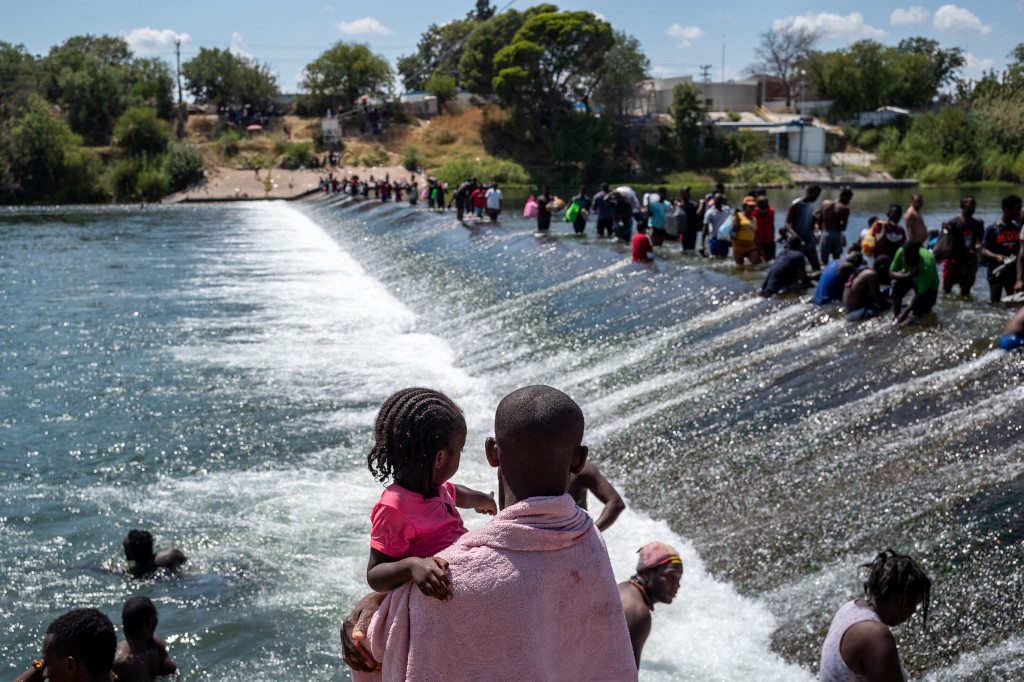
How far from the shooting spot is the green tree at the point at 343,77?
281 ft

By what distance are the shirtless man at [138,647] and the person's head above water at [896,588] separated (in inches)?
162

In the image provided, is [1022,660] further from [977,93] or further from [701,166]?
[977,93]

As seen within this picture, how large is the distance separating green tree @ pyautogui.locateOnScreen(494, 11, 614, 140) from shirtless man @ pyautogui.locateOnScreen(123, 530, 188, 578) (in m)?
64.6

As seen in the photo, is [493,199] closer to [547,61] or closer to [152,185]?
[152,185]

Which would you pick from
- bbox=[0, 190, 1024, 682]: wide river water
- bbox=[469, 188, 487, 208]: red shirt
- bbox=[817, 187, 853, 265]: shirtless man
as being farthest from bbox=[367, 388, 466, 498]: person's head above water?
bbox=[469, 188, 487, 208]: red shirt

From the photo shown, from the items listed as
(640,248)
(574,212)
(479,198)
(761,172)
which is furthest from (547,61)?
(640,248)

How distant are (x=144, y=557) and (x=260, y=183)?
5940 centimetres

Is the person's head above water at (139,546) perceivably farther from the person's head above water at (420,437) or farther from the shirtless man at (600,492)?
the person's head above water at (420,437)

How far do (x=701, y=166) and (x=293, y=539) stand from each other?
209 feet

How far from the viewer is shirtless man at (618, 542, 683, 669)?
480 centimetres

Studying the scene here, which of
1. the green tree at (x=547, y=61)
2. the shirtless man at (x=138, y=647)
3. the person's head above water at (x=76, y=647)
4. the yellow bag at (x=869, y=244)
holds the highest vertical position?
the green tree at (x=547, y=61)

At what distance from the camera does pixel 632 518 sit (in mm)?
8922

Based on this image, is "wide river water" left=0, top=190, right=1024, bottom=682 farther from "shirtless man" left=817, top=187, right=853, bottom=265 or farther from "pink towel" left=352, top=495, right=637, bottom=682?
"pink towel" left=352, top=495, right=637, bottom=682

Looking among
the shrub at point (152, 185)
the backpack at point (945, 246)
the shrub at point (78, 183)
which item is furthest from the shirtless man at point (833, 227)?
the shrub at point (78, 183)
